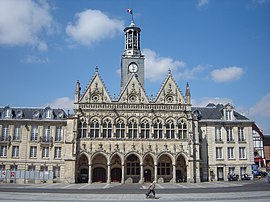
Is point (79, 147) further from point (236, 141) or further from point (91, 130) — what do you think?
point (236, 141)

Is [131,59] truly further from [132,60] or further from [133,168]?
A: [133,168]

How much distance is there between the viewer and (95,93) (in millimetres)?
47781

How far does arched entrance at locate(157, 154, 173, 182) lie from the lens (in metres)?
46.5

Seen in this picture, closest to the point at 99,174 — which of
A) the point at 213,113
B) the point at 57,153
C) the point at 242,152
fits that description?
the point at 57,153

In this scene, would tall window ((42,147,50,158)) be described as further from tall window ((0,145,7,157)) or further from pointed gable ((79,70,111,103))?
pointed gable ((79,70,111,103))

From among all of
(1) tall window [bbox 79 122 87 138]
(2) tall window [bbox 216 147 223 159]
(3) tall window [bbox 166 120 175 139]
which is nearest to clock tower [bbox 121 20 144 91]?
(3) tall window [bbox 166 120 175 139]

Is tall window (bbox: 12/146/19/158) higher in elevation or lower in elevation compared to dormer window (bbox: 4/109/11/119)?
lower

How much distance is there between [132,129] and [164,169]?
26.5ft

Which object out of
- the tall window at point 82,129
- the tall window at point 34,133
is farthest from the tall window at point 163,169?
the tall window at point 34,133

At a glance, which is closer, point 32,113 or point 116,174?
point 116,174

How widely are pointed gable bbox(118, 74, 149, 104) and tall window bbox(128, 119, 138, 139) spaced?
3.33 m

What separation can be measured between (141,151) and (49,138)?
15457 mm

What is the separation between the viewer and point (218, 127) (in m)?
50.6

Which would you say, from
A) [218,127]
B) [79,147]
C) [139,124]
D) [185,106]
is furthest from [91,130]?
[218,127]
